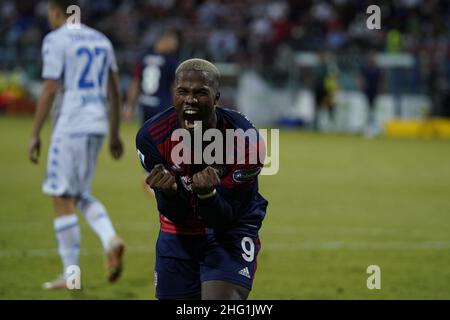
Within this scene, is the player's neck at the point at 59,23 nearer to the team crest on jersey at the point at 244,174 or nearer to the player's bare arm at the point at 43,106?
the player's bare arm at the point at 43,106

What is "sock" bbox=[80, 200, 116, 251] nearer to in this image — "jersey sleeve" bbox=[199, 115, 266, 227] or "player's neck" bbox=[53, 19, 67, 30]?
"player's neck" bbox=[53, 19, 67, 30]

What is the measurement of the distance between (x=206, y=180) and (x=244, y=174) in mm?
493

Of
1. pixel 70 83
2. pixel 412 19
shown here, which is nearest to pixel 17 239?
pixel 70 83

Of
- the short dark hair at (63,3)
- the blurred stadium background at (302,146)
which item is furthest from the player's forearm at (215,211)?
the short dark hair at (63,3)

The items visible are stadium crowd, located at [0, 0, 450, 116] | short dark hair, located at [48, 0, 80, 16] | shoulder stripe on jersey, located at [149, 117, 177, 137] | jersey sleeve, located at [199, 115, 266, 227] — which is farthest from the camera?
stadium crowd, located at [0, 0, 450, 116]

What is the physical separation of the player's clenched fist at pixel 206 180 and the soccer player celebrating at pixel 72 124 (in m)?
3.35

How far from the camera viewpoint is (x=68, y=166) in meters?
8.66

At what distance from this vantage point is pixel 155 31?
3722 cm

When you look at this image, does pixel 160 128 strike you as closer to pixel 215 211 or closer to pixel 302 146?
pixel 215 211

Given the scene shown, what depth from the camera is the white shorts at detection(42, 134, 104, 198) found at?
8625 mm

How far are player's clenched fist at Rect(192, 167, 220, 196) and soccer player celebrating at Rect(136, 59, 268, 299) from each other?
0.19ft

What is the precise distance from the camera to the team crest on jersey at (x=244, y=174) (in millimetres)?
5562

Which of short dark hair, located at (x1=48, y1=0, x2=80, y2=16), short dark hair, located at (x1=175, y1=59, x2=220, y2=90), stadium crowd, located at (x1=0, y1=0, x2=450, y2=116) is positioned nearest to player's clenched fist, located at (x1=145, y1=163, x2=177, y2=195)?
short dark hair, located at (x1=175, y1=59, x2=220, y2=90)

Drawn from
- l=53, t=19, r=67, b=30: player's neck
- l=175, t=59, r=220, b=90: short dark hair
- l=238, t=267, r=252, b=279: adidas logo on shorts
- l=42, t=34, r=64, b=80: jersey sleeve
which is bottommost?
l=238, t=267, r=252, b=279: adidas logo on shorts
